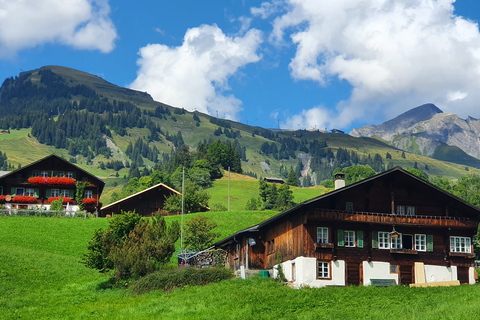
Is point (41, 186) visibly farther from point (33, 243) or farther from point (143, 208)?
point (33, 243)

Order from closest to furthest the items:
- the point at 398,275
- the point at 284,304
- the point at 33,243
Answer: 1. the point at 284,304
2. the point at 398,275
3. the point at 33,243

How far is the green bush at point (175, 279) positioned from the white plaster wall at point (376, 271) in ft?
36.8

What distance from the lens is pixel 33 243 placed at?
6862 cm

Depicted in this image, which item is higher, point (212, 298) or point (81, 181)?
point (81, 181)

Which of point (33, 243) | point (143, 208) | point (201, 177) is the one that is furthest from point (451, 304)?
point (201, 177)

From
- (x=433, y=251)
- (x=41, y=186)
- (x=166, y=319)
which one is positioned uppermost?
(x=41, y=186)

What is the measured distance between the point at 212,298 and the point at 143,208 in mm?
59197

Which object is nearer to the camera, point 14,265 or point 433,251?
point 433,251

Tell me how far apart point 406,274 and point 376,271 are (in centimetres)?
260

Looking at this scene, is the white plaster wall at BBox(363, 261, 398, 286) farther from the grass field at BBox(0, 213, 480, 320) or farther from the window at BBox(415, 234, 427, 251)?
the grass field at BBox(0, 213, 480, 320)

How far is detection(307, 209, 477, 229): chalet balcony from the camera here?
48.9 meters

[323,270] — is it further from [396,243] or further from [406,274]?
[406,274]

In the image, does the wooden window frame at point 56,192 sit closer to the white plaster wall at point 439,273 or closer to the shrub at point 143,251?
A: the shrub at point 143,251

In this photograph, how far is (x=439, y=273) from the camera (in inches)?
2010
